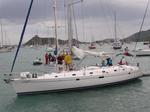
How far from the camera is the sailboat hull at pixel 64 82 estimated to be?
25.5m

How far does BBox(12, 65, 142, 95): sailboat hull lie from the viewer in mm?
25547

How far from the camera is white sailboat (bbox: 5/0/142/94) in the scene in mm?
25562

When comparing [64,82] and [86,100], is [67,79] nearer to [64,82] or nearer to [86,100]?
[64,82]

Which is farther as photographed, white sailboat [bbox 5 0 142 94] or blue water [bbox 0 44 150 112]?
white sailboat [bbox 5 0 142 94]

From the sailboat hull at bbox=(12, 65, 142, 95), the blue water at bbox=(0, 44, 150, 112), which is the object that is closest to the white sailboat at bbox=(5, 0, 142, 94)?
the sailboat hull at bbox=(12, 65, 142, 95)

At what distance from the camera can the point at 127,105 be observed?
21781 millimetres

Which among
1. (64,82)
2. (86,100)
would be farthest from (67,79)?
(86,100)

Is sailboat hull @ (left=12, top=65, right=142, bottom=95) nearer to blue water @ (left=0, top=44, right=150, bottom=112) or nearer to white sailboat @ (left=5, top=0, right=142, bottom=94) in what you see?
white sailboat @ (left=5, top=0, right=142, bottom=94)

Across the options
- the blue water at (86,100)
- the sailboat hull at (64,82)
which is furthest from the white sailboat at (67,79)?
the blue water at (86,100)

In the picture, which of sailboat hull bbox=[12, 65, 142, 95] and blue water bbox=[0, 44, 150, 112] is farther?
sailboat hull bbox=[12, 65, 142, 95]

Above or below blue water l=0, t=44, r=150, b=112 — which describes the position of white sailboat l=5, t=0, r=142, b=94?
above

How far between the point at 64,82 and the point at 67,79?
342 millimetres

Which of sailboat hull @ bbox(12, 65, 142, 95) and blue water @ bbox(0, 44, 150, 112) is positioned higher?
sailboat hull @ bbox(12, 65, 142, 95)

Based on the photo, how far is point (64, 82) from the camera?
26203 millimetres
